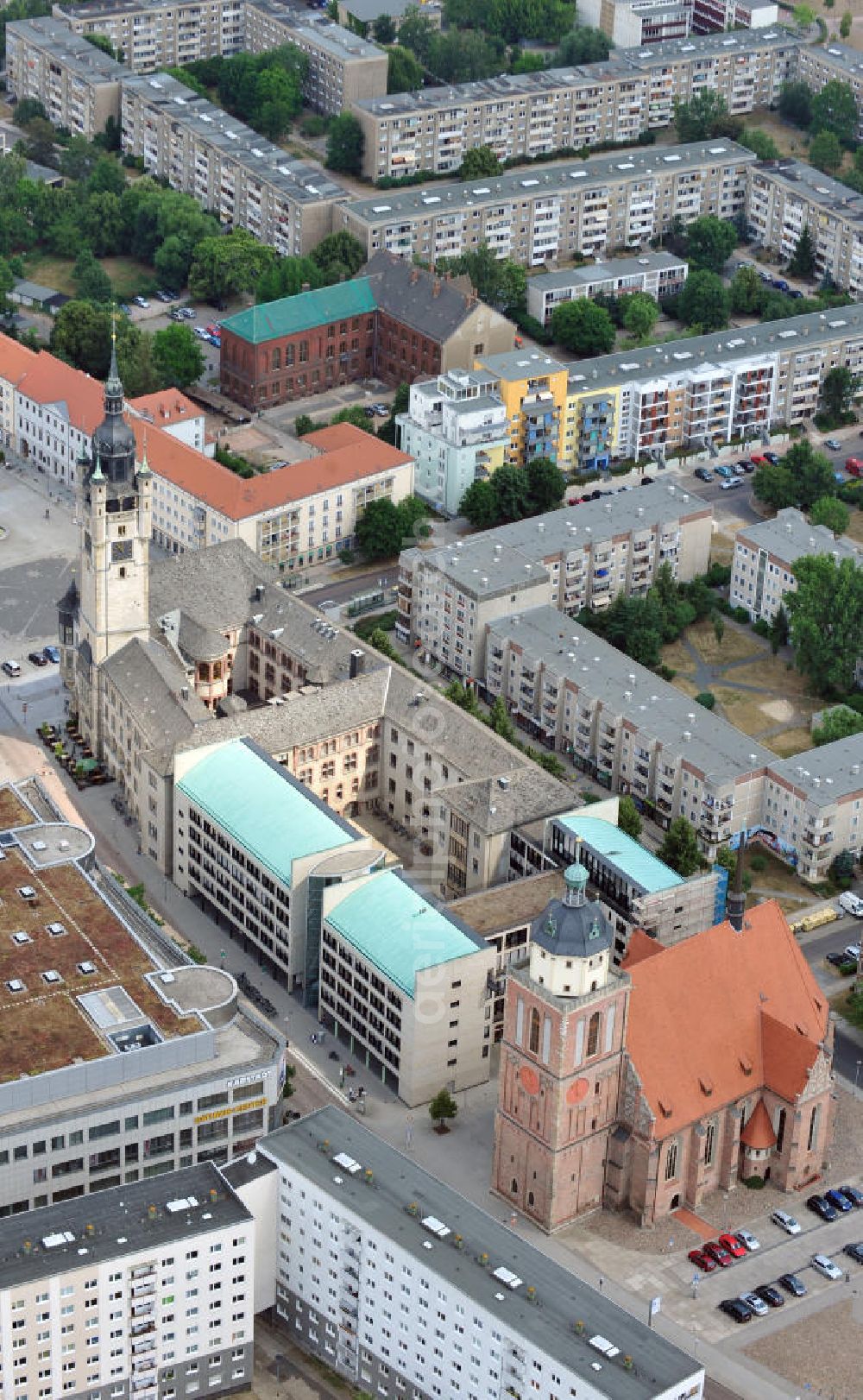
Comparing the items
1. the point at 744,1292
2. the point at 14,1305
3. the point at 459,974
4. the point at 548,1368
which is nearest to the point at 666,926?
the point at 459,974

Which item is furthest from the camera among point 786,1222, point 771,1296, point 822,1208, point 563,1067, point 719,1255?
point 822,1208

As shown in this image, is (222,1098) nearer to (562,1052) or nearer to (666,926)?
(562,1052)

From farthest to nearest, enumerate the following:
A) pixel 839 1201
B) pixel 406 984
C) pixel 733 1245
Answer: pixel 406 984 → pixel 839 1201 → pixel 733 1245

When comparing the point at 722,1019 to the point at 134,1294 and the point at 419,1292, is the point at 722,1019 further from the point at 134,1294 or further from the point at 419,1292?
the point at 134,1294

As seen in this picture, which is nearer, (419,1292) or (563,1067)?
(419,1292)

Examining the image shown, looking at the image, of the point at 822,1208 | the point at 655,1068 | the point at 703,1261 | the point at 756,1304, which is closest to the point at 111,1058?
the point at 655,1068

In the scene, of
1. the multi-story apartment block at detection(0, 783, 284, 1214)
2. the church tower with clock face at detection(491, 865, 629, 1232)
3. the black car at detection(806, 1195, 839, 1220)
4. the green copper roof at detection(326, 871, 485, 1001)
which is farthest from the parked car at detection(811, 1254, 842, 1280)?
the multi-story apartment block at detection(0, 783, 284, 1214)

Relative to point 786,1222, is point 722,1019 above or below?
above
